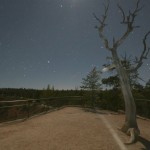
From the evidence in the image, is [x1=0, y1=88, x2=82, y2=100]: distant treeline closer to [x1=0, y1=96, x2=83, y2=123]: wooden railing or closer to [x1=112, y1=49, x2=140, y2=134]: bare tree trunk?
[x1=0, y1=96, x2=83, y2=123]: wooden railing

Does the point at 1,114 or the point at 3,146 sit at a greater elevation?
the point at 1,114

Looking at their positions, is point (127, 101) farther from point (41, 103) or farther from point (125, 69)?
point (41, 103)

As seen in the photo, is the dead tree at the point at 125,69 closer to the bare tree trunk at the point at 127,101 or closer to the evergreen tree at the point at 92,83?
the bare tree trunk at the point at 127,101

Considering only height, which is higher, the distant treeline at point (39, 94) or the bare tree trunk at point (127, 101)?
the distant treeline at point (39, 94)

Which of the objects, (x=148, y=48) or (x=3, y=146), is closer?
(x=3, y=146)

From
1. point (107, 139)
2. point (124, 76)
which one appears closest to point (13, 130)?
point (107, 139)

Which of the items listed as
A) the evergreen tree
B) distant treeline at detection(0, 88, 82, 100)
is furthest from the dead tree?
distant treeline at detection(0, 88, 82, 100)

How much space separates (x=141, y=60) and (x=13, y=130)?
25.0 feet

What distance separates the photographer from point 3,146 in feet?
23.9

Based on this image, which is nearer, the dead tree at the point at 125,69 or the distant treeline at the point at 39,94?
the dead tree at the point at 125,69

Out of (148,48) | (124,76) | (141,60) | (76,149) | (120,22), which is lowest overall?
(76,149)

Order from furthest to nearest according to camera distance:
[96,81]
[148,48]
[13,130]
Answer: [96,81]
[148,48]
[13,130]

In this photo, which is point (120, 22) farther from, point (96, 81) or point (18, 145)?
point (96, 81)

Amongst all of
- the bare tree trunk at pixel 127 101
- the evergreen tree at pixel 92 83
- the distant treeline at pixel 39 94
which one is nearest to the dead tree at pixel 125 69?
the bare tree trunk at pixel 127 101
